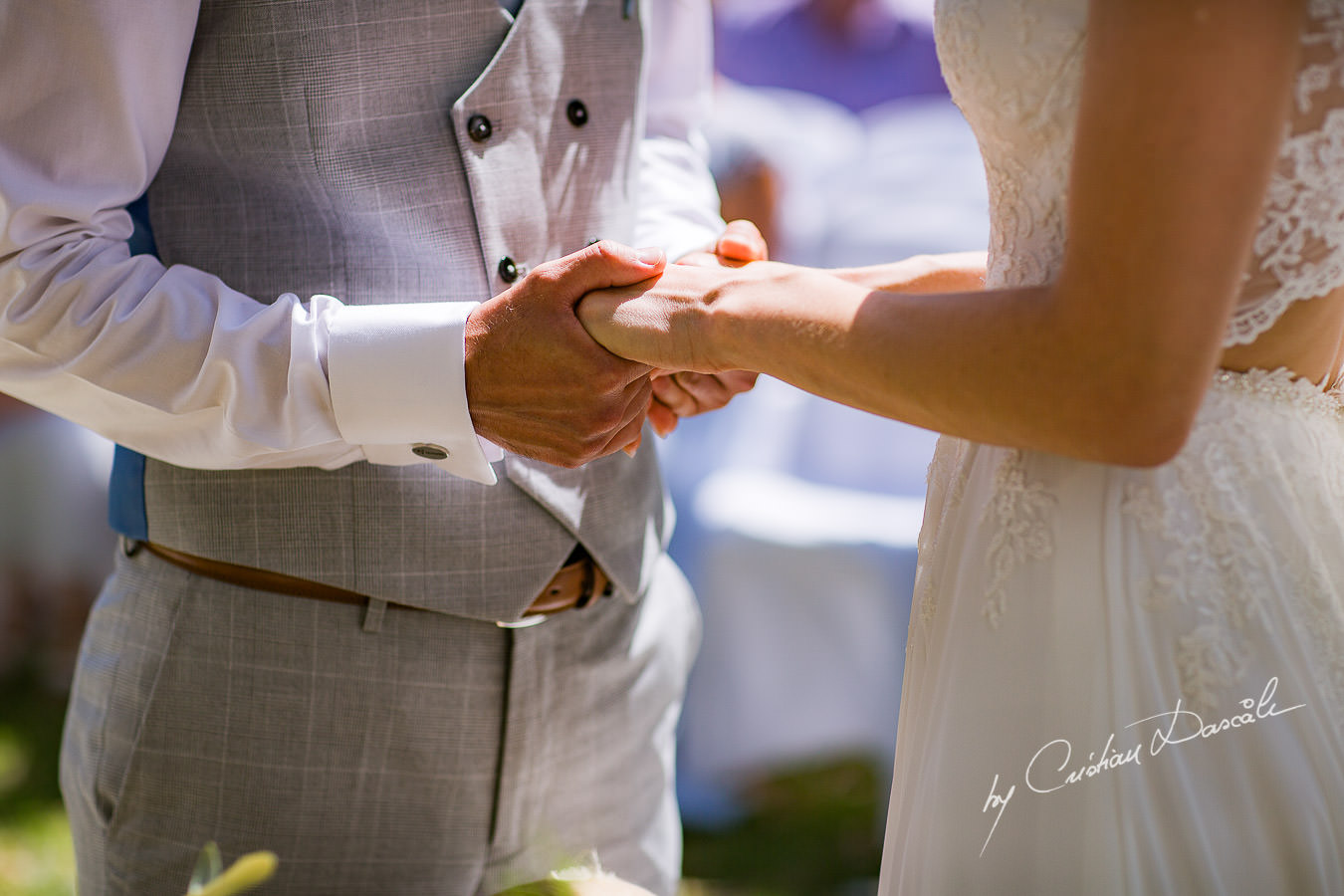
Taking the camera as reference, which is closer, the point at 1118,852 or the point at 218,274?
the point at 1118,852

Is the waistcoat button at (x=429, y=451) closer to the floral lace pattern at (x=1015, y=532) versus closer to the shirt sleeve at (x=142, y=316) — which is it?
the shirt sleeve at (x=142, y=316)

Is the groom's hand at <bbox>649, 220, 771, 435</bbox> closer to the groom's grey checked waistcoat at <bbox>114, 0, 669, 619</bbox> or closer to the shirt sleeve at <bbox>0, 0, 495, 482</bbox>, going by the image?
the groom's grey checked waistcoat at <bbox>114, 0, 669, 619</bbox>

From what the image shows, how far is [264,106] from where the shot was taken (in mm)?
1149

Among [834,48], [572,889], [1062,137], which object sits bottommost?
[572,889]

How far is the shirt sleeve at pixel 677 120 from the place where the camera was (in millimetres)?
1540

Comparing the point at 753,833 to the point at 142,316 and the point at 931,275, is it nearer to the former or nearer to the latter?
the point at 931,275

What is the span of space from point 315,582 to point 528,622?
9.5 inches

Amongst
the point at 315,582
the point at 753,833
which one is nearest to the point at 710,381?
the point at 315,582

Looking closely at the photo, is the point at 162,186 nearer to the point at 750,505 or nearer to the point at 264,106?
the point at 264,106

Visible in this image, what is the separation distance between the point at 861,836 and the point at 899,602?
67 cm

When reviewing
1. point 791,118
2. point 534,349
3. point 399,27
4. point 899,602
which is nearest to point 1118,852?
point 534,349

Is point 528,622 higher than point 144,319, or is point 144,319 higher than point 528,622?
point 144,319

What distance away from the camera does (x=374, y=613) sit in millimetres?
1271

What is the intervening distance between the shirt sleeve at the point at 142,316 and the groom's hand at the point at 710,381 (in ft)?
1.00
